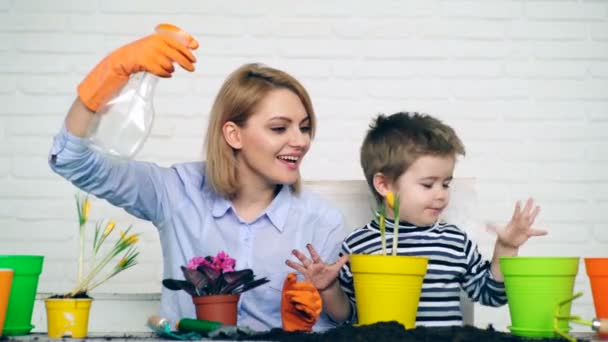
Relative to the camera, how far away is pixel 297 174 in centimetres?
206

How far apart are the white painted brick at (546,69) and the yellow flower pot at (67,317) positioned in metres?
2.18

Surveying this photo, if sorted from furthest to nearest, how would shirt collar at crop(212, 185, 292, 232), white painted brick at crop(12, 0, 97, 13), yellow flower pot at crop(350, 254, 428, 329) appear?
white painted brick at crop(12, 0, 97, 13) < shirt collar at crop(212, 185, 292, 232) < yellow flower pot at crop(350, 254, 428, 329)

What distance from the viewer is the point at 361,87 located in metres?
3.11

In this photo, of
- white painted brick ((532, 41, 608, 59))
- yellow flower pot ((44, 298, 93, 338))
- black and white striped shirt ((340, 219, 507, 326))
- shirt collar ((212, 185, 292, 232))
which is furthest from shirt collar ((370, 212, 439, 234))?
white painted brick ((532, 41, 608, 59))

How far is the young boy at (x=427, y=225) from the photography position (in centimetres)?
192

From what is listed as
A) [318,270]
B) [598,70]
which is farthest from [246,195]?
[598,70]

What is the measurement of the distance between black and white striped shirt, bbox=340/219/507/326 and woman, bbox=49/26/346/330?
122 mm

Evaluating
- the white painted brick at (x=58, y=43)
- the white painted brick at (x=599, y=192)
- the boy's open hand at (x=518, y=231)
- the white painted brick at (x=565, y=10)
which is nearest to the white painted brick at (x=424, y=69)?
the white painted brick at (x=565, y=10)

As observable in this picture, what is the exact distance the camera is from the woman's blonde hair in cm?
207

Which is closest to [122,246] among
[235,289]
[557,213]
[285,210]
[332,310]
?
[235,289]

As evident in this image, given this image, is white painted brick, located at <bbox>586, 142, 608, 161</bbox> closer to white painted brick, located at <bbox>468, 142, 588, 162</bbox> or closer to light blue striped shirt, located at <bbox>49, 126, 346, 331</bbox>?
white painted brick, located at <bbox>468, 142, 588, 162</bbox>

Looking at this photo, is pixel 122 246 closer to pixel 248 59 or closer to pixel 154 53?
pixel 154 53

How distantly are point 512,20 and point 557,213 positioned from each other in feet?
2.32

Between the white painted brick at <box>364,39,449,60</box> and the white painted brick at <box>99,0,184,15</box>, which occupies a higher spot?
the white painted brick at <box>99,0,184,15</box>
